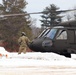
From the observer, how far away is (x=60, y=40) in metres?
17.7

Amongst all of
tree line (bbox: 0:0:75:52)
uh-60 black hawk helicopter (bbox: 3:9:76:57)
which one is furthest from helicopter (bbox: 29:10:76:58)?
tree line (bbox: 0:0:75:52)

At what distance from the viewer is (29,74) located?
29.4 feet

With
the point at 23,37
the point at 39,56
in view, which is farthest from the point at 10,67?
the point at 23,37

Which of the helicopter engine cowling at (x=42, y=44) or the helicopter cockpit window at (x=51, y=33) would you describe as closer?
the helicopter engine cowling at (x=42, y=44)

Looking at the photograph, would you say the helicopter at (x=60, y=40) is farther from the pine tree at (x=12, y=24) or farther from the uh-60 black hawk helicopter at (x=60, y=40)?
the pine tree at (x=12, y=24)

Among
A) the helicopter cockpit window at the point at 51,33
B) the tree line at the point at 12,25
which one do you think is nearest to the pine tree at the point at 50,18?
the tree line at the point at 12,25

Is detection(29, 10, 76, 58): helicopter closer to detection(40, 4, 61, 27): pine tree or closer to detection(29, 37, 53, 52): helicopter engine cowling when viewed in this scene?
detection(29, 37, 53, 52): helicopter engine cowling

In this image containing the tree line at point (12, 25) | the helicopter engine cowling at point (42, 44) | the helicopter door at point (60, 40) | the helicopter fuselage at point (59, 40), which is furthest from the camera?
the tree line at point (12, 25)

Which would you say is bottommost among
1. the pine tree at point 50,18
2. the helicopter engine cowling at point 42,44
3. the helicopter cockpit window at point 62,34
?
the pine tree at point 50,18

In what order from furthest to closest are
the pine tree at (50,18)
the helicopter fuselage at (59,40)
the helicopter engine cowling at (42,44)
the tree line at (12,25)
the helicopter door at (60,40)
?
the pine tree at (50,18) → the tree line at (12,25) → the helicopter door at (60,40) → the helicopter fuselage at (59,40) → the helicopter engine cowling at (42,44)

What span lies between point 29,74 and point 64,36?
8960 millimetres

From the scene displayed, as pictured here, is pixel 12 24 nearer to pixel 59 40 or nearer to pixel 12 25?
pixel 12 25

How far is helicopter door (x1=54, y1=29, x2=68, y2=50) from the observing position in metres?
17.6

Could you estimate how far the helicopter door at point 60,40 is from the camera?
17609mm
